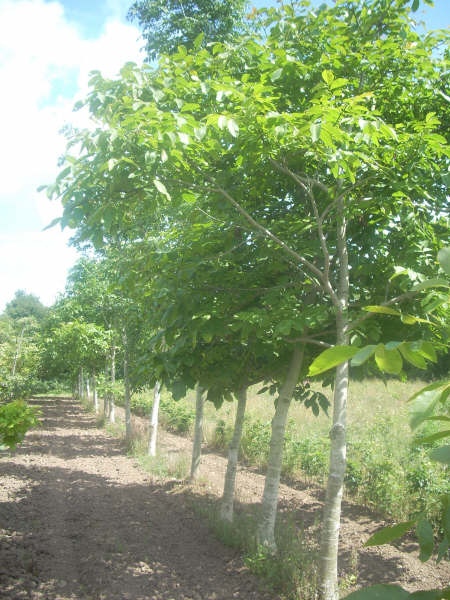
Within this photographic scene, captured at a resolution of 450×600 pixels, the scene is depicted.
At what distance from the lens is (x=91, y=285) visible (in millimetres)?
13781

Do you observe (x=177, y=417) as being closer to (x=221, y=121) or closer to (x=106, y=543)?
(x=106, y=543)

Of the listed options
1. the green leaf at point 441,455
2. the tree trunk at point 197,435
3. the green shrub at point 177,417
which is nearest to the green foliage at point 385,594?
the green leaf at point 441,455

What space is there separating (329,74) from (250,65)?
3.51 ft

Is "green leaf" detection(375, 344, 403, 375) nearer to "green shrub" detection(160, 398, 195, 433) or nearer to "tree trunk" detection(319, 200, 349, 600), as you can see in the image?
"tree trunk" detection(319, 200, 349, 600)

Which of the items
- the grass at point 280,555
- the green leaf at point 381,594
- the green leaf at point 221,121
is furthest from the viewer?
the grass at point 280,555

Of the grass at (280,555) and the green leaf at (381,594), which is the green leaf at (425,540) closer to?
the green leaf at (381,594)

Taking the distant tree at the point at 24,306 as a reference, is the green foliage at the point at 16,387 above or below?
below

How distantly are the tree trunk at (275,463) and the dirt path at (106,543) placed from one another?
421mm

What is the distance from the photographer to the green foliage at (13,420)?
407cm

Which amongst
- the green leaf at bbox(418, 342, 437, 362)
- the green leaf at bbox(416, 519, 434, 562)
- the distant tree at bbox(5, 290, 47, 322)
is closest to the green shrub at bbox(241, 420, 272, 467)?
the green leaf at bbox(416, 519, 434, 562)

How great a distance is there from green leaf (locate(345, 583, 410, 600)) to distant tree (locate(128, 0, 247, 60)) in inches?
391

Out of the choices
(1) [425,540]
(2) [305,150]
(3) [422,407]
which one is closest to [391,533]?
(1) [425,540]

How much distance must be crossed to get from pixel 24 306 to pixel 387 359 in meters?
85.5

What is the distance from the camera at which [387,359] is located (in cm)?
57
